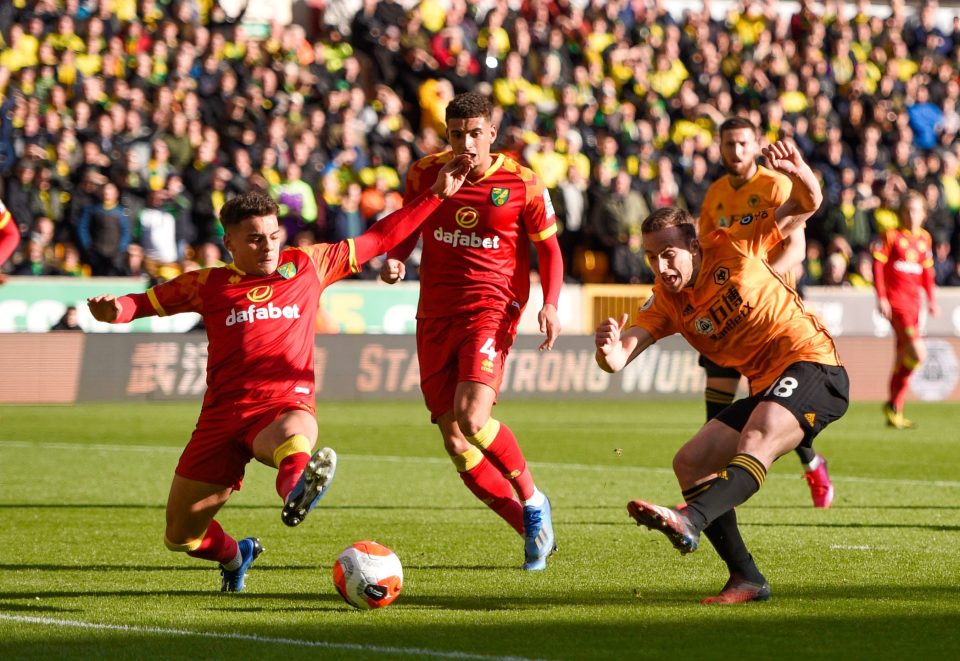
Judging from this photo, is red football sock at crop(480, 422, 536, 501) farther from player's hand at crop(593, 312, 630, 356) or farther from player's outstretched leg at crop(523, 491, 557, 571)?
player's hand at crop(593, 312, 630, 356)

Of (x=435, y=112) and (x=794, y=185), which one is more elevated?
(x=794, y=185)

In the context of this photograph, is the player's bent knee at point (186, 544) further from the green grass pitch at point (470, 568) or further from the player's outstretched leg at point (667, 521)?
the player's outstretched leg at point (667, 521)

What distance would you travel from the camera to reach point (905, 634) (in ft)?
19.7

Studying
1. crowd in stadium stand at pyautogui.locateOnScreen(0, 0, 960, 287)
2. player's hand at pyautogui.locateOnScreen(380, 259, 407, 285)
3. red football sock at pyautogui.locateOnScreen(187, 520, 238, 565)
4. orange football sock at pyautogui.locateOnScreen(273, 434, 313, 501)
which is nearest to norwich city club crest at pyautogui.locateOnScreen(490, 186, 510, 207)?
player's hand at pyautogui.locateOnScreen(380, 259, 407, 285)

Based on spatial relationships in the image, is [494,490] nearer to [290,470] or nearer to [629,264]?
[290,470]

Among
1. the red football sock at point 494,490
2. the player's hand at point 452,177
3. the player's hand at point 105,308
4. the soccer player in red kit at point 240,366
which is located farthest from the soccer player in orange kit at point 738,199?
the player's hand at point 105,308

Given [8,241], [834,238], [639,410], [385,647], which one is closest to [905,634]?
[385,647]

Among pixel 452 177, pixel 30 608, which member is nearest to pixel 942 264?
pixel 452 177

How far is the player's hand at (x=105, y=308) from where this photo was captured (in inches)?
276

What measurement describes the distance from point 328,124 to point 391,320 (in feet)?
10.4

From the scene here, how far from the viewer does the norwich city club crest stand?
8453 millimetres

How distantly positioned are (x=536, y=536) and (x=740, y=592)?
1470 millimetres

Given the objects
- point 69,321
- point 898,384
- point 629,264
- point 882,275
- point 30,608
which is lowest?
point 69,321

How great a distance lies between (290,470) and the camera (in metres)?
6.64
